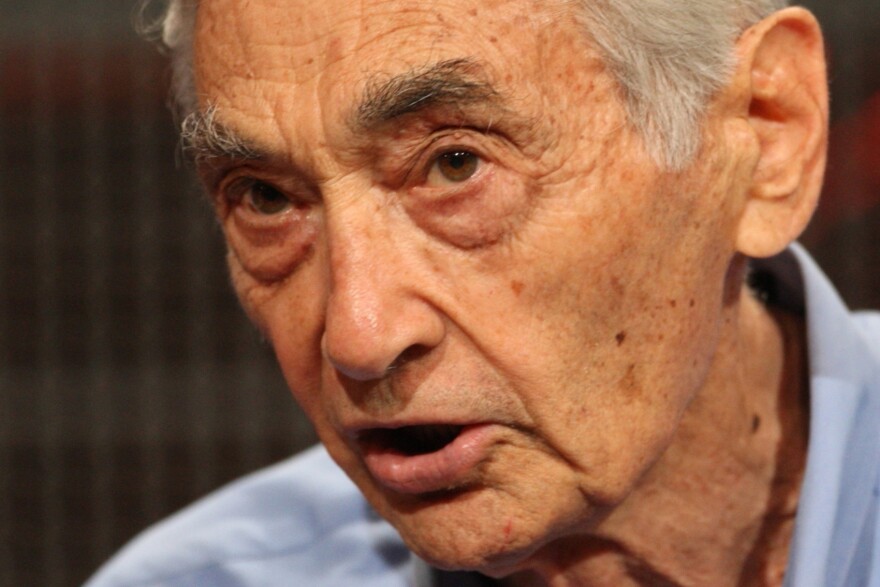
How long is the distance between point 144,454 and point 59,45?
1232 millimetres

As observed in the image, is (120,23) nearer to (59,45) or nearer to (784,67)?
(59,45)

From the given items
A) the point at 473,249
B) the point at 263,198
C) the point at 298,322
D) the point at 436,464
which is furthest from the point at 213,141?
the point at 436,464

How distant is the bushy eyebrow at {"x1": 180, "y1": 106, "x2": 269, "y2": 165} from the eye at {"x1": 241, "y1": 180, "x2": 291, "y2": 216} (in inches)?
2.5

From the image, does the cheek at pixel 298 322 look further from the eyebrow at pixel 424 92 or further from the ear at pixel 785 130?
the ear at pixel 785 130

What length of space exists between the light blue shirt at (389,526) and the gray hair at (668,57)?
459 millimetres

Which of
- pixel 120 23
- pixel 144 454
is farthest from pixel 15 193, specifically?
pixel 144 454

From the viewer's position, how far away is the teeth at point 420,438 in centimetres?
168

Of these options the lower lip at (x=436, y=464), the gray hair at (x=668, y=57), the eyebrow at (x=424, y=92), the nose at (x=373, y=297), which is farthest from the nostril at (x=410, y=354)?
the gray hair at (x=668, y=57)

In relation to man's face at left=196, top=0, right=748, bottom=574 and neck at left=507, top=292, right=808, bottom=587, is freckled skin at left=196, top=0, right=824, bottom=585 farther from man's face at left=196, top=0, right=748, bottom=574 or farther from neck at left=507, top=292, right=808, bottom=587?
neck at left=507, top=292, right=808, bottom=587

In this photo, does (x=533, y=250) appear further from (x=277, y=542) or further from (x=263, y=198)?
(x=277, y=542)

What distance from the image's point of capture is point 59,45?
387 centimetres

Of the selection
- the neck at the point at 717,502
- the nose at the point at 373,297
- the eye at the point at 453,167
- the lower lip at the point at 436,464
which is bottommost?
the neck at the point at 717,502

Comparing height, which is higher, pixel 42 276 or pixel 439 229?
pixel 42 276

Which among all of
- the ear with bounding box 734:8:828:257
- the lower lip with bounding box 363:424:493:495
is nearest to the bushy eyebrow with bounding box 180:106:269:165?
the lower lip with bounding box 363:424:493:495
